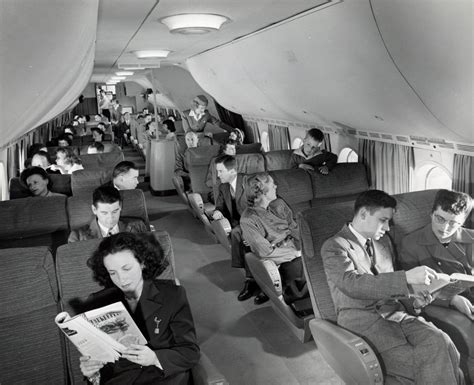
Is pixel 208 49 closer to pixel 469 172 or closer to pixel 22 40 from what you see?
pixel 469 172

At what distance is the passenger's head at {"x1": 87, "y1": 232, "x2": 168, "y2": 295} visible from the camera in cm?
220

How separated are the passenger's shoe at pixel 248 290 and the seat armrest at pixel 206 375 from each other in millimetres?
2075

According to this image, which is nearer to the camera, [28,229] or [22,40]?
[22,40]

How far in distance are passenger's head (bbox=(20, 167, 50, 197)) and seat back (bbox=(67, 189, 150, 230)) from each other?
0.97 meters

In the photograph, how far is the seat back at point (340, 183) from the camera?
4566 mm

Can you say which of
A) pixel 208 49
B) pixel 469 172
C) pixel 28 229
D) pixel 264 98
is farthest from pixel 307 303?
pixel 208 49

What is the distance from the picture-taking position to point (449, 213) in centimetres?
282

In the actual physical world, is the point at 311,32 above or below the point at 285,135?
above

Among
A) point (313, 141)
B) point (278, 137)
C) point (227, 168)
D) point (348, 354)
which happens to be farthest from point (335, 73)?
point (278, 137)

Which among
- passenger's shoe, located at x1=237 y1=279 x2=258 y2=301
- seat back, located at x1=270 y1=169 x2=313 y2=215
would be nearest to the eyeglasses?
seat back, located at x1=270 y1=169 x2=313 y2=215

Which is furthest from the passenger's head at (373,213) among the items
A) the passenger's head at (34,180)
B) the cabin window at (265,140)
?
the cabin window at (265,140)

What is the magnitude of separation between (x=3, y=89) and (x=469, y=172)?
11.4 ft

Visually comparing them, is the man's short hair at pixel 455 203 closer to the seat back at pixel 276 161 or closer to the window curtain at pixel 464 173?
the window curtain at pixel 464 173

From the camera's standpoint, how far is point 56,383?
232 centimetres
